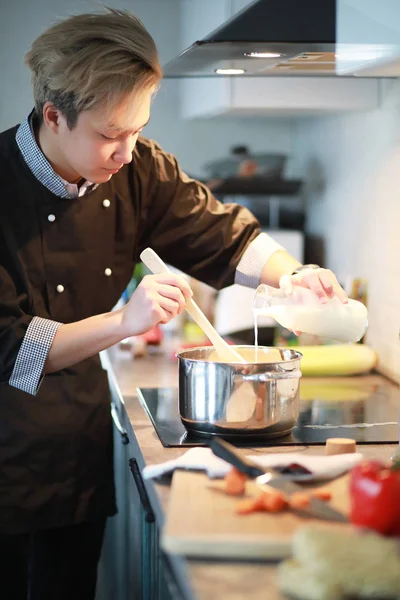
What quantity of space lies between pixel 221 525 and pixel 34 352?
648mm

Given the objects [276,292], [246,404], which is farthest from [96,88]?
[246,404]

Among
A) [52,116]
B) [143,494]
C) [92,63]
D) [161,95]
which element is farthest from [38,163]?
[161,95]

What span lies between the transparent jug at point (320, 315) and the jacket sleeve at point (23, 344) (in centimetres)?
38

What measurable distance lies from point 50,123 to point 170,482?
722 mm

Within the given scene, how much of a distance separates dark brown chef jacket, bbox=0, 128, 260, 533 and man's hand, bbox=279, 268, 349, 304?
31 centimetres

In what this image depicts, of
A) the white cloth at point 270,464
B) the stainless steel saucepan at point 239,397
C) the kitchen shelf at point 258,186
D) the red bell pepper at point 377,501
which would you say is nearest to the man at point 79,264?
the stainless steel saucepan at point 239,397

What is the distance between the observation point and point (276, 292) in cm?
170

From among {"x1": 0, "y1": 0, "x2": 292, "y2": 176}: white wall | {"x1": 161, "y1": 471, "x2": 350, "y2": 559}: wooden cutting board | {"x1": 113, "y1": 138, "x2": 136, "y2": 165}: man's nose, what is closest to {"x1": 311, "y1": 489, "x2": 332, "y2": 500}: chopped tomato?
{"x1": 161, "y1": 471, "x2": 350, "y2": 559}: wooden cutting board

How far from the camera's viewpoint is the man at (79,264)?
1619mm

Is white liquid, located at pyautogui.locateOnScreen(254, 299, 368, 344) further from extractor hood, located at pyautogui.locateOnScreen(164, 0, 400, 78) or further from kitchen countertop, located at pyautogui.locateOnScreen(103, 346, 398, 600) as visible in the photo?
extractor hood, located at pyautogui.locateOnScreen(164, 0, 400, 78)

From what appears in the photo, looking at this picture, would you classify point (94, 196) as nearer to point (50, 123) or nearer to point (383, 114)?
point (50, 123)

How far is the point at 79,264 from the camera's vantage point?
6.19 feet

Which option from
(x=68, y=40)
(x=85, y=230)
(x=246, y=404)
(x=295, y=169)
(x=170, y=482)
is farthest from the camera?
(x=295, y=169)

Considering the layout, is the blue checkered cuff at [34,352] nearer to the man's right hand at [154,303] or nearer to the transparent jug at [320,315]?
the man's right hand at [154,303]
